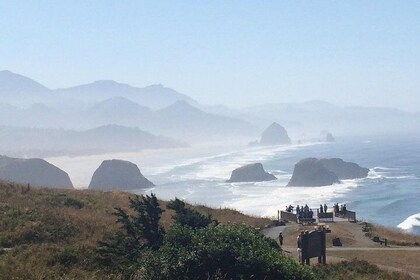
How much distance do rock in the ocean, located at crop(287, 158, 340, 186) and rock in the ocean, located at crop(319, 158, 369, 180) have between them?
6.73 metres

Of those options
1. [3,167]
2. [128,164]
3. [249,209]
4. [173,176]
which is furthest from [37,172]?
[249,209]

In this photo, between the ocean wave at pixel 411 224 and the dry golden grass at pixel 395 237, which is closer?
the dry golden grass at pixel 395 237

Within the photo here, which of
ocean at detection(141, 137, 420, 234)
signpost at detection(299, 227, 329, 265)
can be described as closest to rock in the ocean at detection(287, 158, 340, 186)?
ocean at detection(141, 137, 420, 234)

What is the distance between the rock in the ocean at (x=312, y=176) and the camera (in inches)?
4562

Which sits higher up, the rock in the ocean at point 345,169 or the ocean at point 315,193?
the rock in the ocean at point 345,169

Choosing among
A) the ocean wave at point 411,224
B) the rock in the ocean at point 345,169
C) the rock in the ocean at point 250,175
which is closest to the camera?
the ocean wave at point 411,224

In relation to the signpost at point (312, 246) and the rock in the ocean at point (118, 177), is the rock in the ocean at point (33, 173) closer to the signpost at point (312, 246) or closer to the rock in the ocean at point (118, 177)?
the rock in the ocean at point (118, 177)

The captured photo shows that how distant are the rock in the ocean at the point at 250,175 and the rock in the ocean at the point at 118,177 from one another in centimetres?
2328

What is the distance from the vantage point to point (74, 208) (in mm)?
28734

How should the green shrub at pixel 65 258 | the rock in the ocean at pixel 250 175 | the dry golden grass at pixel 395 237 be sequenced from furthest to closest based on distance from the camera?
the rock in the ocean at pixel 250 175, the dry golden grass at pixel 395 237, the green shrub at pixel 65 258

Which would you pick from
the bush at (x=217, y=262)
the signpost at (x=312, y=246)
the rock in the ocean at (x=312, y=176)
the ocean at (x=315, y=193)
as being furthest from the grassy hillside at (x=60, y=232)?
the rock in the ocean at (x=312, y=176)

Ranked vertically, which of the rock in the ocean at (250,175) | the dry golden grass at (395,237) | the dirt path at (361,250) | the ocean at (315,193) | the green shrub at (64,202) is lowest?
the ocean at (315,193)

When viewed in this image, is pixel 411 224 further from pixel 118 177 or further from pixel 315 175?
pixel 118 177

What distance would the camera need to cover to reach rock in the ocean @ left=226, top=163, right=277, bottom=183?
125 meters
